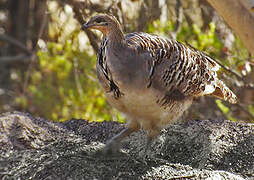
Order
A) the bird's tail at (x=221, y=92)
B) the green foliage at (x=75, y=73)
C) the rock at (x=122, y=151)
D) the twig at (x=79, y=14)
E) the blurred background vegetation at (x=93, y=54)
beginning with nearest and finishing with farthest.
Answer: the rock at (x=122, y=151) < the bird's tail at (x=221, y=92) < the twig at (x=79, y=14) < the blurred background vegetation at (x=93, y=54) < the green foliage at (x=75, y=73)

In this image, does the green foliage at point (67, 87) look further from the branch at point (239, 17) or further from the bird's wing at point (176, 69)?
the branch at point (239, 17)

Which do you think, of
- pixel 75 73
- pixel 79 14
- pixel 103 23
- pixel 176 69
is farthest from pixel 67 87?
pixel 103 23

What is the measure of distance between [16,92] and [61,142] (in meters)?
6.23

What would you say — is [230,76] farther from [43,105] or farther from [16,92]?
[16,92]

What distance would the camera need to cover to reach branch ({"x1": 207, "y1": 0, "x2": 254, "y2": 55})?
4.39 m

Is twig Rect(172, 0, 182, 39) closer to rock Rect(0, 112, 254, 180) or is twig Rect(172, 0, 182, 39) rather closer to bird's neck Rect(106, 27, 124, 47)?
rock Rect(0, 112, 254, 180)

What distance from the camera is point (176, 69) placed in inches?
174

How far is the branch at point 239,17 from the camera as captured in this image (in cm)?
439

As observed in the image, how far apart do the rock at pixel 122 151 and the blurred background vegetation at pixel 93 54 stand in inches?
49.1

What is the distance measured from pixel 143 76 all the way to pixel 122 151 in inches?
30.5

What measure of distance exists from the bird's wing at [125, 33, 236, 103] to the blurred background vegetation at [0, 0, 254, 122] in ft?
2.75

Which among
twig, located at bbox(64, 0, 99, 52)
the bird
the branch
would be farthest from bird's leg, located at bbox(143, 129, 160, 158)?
twig, located at bbox(64, 0, 99, 52)

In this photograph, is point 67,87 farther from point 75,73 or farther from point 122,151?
point 122,151

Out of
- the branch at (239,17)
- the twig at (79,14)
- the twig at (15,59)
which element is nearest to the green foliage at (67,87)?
the twig at (79,14)
